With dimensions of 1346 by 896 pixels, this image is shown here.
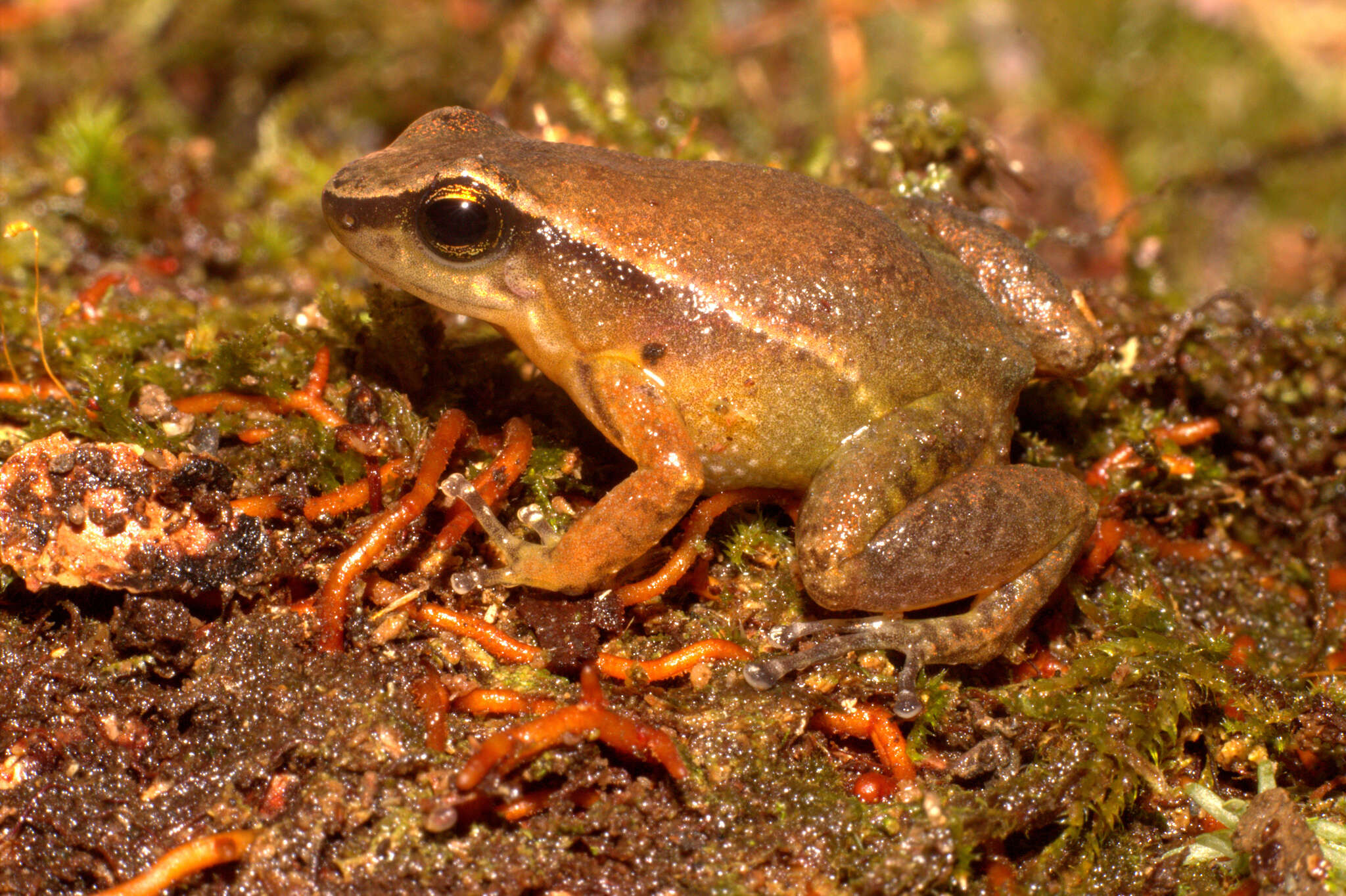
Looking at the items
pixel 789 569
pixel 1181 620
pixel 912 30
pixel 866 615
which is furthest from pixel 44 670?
pixel 912 30

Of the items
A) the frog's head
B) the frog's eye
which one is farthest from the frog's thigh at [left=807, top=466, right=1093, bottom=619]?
the frog's eye

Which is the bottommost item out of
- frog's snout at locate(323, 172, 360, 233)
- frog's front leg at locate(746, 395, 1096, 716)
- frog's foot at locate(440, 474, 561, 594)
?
frog's foot at locate(440, 474, 561, 594)

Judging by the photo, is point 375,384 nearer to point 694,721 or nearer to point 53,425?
point 53,425

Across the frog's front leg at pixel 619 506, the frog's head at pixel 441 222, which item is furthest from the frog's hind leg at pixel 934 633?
the frog's head at pixel 441 222

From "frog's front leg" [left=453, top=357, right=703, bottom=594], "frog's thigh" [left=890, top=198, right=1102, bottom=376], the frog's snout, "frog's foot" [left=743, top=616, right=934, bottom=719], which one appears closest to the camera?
"frog's foot" [left=743, top=616, right=934, bottom=719]

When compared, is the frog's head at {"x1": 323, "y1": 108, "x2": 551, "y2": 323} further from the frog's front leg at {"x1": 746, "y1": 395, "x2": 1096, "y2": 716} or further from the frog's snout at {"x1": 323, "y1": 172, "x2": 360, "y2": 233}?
the frog's front leg at {"x1": 746, "y1": 395, "x2": 1096, "y2": 716}

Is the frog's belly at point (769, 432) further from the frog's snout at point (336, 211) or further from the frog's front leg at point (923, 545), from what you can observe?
the frog's snout at point (336, 211)
